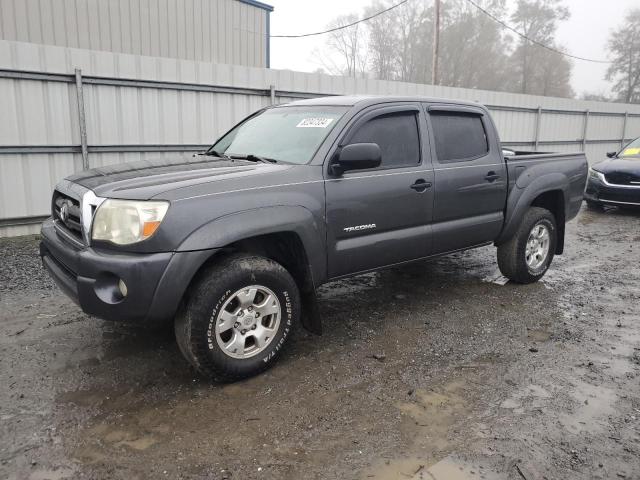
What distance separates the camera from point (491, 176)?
4.78 meters

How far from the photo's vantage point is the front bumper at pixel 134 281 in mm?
2863

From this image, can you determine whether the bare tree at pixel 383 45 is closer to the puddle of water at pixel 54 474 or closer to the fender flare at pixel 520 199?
the fender flare at pixel 520 199

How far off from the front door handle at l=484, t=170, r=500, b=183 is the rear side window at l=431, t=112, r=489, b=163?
0.20 m

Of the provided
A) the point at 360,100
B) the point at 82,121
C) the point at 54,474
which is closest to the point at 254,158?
the point at 360,100

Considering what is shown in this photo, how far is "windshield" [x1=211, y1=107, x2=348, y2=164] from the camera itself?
3812 mm

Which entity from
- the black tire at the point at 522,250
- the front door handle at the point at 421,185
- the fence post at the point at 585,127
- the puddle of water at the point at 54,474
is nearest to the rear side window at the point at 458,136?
the front door handle at the point at 421,185

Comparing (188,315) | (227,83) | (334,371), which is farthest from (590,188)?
(188,315)

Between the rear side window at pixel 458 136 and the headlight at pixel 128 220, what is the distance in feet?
8.28

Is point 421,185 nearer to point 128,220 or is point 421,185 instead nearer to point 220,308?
point 220,308

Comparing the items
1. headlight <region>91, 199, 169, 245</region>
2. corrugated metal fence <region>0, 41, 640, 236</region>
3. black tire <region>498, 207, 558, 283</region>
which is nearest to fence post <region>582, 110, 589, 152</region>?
corrugated metal fence <region>0, 41, 640, 236</region>

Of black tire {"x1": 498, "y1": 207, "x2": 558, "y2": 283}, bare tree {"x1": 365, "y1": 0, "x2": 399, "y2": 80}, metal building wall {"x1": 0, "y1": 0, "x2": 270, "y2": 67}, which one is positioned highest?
bare tree {"x1": 365, "y1": 0, "x2": 399, "y2": 80}

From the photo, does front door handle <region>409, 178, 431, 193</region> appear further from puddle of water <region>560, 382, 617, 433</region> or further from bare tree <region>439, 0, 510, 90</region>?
bare tree <region>439, 0, 510, 90</region>

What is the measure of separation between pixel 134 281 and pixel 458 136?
124 inches

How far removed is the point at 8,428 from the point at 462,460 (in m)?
2.35
